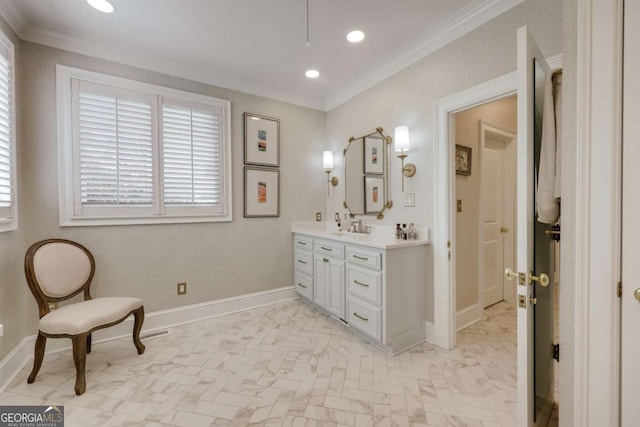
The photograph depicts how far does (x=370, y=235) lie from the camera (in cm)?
299

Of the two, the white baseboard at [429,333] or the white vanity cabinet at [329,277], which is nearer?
the white baseboard at [429,333]

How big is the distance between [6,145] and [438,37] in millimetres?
3401

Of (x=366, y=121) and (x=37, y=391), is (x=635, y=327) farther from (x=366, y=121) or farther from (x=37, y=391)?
(x=37, y=391)

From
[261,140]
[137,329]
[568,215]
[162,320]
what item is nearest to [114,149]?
[261,140]

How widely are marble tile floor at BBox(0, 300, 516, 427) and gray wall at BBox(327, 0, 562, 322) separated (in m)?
0.61

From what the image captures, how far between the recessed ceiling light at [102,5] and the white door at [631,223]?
2863mm

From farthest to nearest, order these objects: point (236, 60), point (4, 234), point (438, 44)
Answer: point (236, 60), point (438, 44), point (4, 234)

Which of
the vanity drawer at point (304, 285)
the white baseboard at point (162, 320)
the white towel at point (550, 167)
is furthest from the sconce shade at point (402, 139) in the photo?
the white baseboard at point (162, 320)

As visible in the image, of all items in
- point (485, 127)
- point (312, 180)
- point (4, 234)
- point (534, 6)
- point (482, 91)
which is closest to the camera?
point (534, 6)

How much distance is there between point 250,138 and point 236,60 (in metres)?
0.82

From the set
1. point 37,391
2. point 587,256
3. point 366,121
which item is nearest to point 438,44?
point 366,121

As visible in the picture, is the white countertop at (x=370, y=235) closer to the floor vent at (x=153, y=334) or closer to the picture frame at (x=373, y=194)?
the picture frame at (x=373, y=194)

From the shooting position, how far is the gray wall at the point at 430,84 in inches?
70.5

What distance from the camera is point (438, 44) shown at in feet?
7.70
